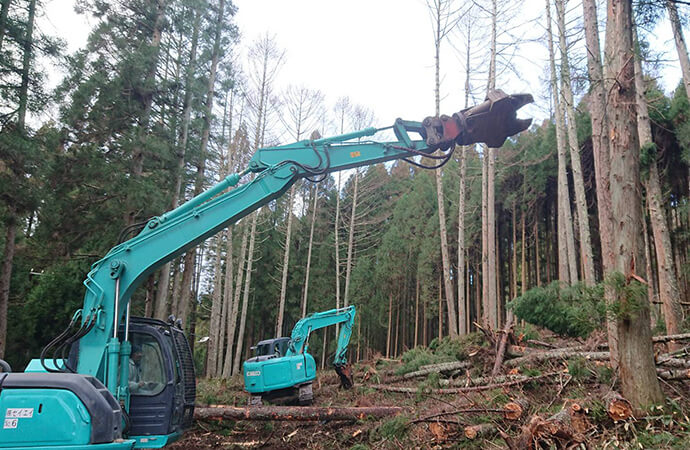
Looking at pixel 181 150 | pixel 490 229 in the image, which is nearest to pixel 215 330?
pixel 181 150

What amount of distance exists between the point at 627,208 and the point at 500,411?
9.14ft

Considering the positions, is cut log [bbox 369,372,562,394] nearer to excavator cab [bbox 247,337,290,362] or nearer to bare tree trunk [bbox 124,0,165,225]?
excavator cab [bbox 247,337,290,362]

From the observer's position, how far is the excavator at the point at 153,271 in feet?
17.6

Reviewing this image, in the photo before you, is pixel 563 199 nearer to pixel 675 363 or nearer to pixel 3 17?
pixel 675 363

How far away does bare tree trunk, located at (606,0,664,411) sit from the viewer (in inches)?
200

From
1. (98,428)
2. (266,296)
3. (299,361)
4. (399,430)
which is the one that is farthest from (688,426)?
(266,296)

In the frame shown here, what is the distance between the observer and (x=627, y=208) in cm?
543

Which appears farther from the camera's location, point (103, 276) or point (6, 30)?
point (6, 30)

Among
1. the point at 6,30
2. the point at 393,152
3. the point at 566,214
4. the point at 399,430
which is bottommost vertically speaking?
the point at 399,430

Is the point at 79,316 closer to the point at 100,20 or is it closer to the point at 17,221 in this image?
the point at 17,221

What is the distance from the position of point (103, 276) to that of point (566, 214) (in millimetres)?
13620

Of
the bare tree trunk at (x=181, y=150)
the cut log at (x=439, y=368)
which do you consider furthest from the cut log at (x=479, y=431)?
the bare tree trunk at (x=181, y=150)

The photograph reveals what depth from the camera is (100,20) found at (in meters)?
15.0

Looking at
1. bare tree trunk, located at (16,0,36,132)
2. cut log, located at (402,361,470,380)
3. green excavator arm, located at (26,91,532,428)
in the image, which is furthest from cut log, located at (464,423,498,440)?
bare tree trunk, located at (16,0,36,132)
